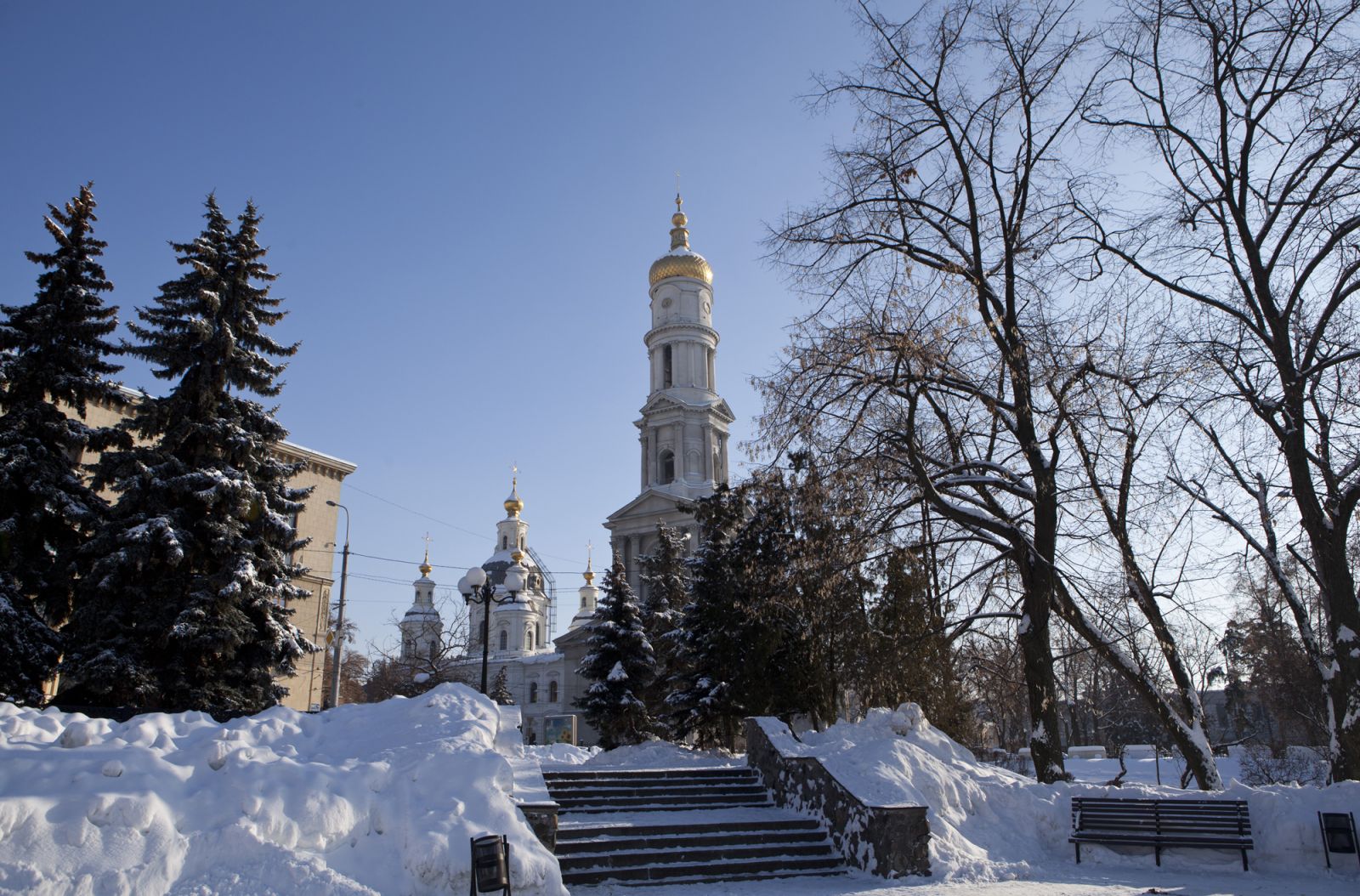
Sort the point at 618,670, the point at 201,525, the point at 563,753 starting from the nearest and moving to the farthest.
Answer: the point at 201,525 < the point at 563,753 < the point at 618,670

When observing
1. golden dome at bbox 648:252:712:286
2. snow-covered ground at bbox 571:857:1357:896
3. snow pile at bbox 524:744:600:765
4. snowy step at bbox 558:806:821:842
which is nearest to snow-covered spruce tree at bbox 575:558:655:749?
snow pile at bbox 524:744:600:765

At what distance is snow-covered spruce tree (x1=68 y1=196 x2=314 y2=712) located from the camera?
1584cm

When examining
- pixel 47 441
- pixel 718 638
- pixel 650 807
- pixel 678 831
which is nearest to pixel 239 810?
pixel 678 831

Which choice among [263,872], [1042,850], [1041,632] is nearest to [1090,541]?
[1041,632]

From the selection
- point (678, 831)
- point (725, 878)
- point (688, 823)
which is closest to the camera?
point (725, 878)

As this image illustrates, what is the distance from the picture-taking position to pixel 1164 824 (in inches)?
421

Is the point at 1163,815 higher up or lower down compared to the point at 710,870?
higher up

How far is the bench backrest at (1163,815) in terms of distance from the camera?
414 inches

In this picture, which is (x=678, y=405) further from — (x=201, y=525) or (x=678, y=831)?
(x=678, y=831)

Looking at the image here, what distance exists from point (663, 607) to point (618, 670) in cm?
675

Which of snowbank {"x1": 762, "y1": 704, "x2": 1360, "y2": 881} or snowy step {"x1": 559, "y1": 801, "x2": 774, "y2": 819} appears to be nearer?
snowbank {"x1": 762, "y1": 704, "x2": 1360, "y2": 881}

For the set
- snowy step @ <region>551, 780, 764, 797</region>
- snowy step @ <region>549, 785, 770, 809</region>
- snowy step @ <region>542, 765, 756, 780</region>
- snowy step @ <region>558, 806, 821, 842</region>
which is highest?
snowy step @ <region>542, 765, 756, 780</region>

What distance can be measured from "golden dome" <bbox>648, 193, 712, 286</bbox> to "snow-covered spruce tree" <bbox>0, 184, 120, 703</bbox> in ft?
144

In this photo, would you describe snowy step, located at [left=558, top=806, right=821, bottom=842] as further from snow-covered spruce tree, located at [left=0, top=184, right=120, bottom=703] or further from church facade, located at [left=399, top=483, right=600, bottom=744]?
church facade, located at [left=399, top=483, right=600, bottom=744]
